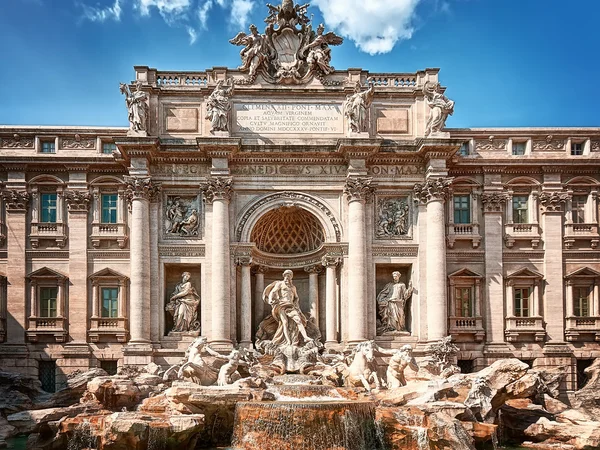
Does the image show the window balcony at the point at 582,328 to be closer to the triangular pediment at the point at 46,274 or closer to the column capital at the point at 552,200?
the column capital at the point at 552,200

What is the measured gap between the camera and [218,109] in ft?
86.0

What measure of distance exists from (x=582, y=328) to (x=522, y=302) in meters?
2.78

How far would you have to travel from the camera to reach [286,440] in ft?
61.8

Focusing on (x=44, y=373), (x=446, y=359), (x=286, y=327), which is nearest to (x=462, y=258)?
(x=446, y=359)

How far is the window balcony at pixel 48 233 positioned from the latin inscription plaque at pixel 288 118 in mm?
8677

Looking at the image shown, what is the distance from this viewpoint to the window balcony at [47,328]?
87.3ft

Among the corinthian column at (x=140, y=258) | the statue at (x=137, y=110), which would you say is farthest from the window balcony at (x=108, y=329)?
the statue at (x=137, y=110)

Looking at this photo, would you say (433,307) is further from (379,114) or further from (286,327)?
(379,114)

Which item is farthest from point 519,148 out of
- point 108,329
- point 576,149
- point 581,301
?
point 108,329

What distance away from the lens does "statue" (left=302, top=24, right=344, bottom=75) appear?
27.2 meters

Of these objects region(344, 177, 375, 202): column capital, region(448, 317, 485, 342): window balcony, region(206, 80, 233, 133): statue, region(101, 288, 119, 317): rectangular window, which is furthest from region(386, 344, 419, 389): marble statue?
region(101, 288, 119, 317): rectangular window

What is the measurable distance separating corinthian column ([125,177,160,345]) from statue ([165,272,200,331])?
44.5 inches

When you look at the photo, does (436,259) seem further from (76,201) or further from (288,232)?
(76,201)

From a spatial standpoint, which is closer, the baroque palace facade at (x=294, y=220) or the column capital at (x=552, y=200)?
the baroque palace facade at (x=294, y=220)
